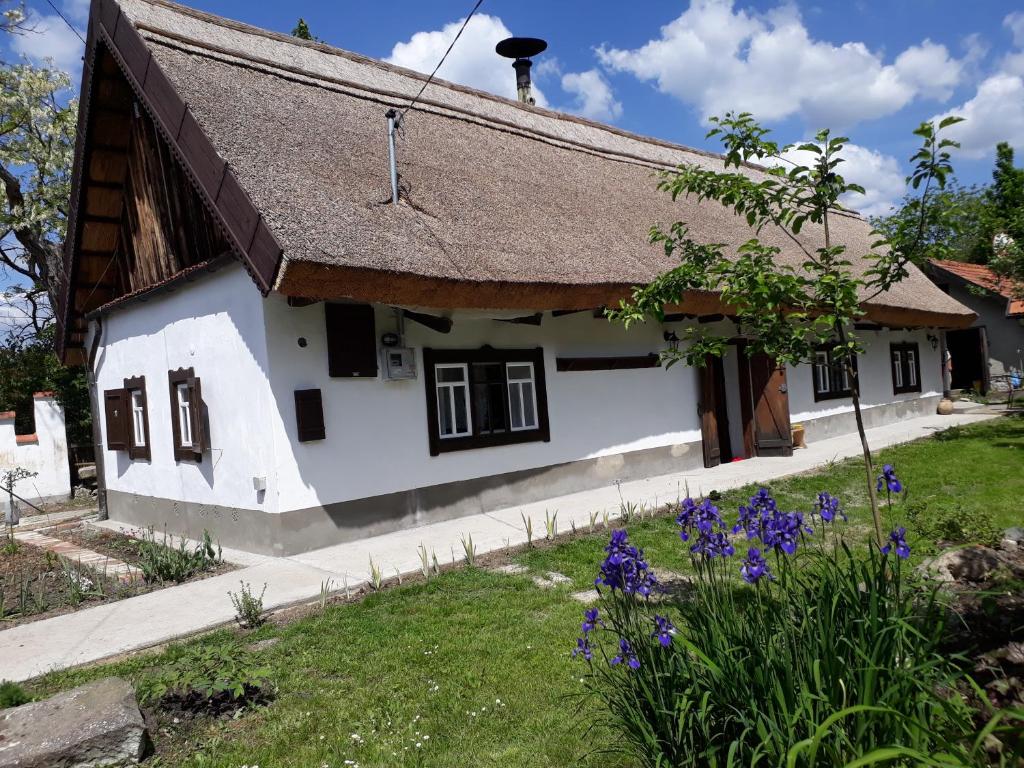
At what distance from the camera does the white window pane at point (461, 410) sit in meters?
8.76

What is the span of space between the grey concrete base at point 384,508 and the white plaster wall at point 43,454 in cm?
339

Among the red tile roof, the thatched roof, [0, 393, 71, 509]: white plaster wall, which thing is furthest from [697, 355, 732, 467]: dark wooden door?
the red tile roof

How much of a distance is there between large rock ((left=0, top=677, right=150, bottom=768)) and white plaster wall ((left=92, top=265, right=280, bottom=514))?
13.0 ft

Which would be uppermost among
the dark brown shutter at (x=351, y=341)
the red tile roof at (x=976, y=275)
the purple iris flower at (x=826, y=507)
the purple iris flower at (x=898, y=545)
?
the red tile roof at (x=976, y=275)

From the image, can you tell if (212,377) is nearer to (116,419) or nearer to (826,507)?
(116,419)

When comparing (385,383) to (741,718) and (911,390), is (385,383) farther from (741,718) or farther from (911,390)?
(911,390)

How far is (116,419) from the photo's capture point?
10.8m

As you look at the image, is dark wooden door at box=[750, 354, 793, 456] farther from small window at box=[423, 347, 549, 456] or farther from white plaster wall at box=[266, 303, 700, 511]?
small window at box=[423, 347, 549, 456]

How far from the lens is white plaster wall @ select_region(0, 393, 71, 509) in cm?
1345

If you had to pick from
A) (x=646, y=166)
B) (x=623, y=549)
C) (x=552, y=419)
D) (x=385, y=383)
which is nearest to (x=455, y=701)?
(x=623, y=549)

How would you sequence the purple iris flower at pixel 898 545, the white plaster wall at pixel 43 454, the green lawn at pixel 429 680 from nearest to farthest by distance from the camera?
the purple iris flower at pixel 898 545 → the green lawn at pixel 429 680 → the white plaster wall at pixel 43 454

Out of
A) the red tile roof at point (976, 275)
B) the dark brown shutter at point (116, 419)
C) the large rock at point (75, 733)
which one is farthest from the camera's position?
the red tile roof at point (976, 275)

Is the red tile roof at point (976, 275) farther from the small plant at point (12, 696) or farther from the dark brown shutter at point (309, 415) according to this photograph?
the small plant at point (12, 696)

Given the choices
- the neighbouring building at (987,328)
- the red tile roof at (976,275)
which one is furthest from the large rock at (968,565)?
the neighbouring building at (987,328)
